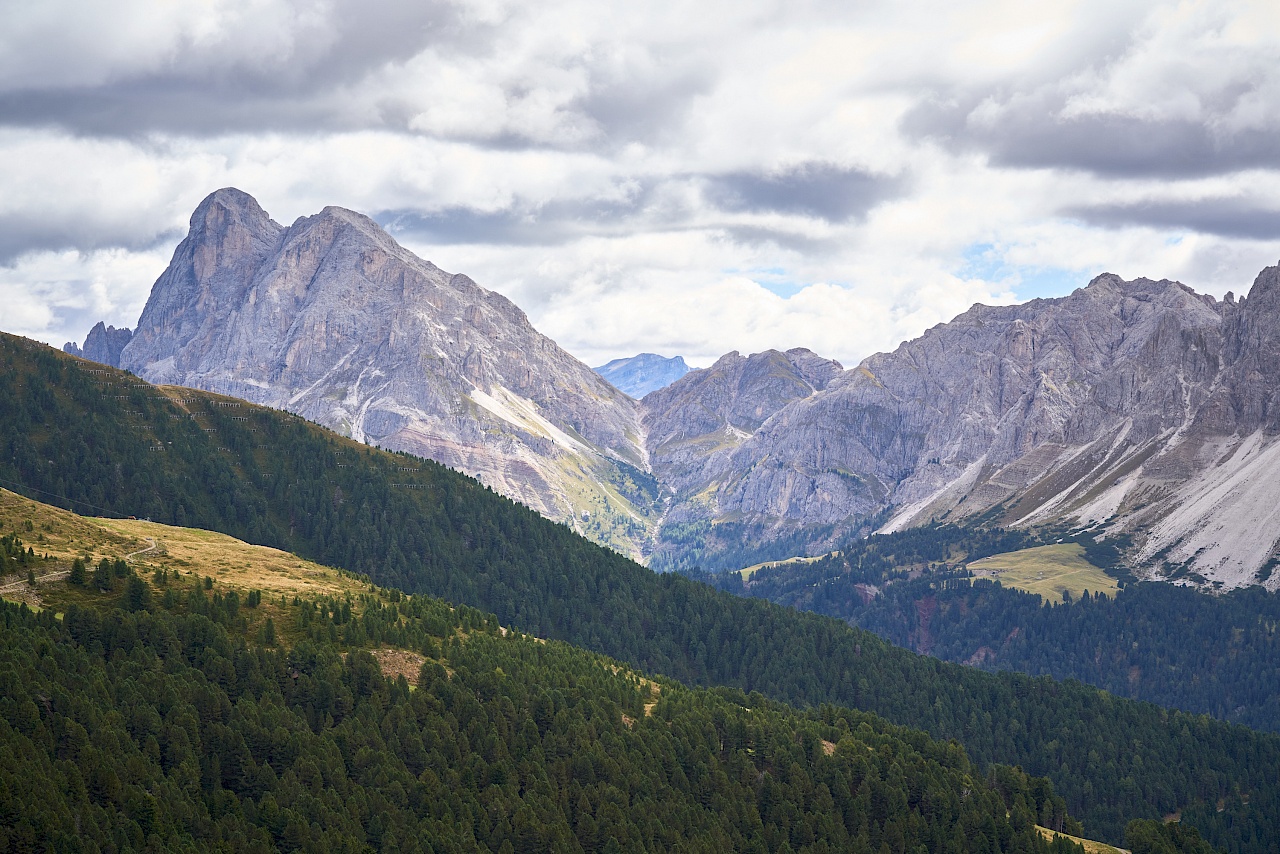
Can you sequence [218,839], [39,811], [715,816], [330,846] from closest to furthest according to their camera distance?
[39,811]
[218,839]
[330,846]
[715,816]

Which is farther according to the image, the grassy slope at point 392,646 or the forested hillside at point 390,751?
the grassy slope at point 392,646

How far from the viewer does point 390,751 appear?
140 metres

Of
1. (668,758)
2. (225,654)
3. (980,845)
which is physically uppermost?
(225,654)

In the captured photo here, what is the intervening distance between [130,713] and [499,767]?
45732 millimetres

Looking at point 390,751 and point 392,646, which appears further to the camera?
point 392,646

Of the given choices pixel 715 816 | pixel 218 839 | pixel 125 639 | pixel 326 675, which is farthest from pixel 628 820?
pixel 125 639

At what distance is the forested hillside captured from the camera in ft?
370

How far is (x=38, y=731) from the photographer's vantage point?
11100 centimetres

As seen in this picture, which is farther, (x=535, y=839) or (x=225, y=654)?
(x=225, y=654)

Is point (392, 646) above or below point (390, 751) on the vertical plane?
above

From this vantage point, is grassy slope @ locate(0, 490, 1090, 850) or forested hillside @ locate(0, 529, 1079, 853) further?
grassy slope @ locate(0, 490, 1090, 850)

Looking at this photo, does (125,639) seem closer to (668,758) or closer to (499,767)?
(499,767)

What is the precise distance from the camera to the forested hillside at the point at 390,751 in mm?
112875

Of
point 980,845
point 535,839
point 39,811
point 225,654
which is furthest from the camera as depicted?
point 980,845
